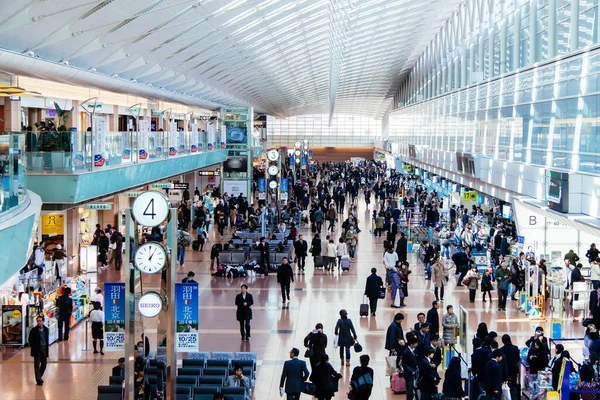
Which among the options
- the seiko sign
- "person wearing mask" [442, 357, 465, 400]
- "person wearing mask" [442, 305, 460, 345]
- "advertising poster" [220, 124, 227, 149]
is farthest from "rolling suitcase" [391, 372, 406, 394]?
"advertising poster" [220, 124, 227, 149]

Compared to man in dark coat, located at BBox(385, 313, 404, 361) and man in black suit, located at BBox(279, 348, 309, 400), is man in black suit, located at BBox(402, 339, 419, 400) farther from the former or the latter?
man in black suit, located at BBox(279, 348, 309, 400)

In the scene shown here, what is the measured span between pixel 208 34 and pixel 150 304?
15850 millimetres

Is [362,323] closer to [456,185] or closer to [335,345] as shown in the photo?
[335,345]

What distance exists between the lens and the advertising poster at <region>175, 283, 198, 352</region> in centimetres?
1277

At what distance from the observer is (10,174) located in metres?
10.8

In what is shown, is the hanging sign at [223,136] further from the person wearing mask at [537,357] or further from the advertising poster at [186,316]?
the person wearing mask at [537,357]

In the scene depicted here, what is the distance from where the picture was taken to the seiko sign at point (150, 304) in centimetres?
1160

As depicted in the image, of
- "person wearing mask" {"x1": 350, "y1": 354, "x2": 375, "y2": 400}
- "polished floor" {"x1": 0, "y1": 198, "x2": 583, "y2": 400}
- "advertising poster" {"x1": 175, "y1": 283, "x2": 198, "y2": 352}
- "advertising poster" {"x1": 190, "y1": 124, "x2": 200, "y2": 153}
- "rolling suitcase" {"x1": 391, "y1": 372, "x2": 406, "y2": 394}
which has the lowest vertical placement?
"polished floor" {"x1": 0, "y1": 198, "x2": 583, "y2": 400}

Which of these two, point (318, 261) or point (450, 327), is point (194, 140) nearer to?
point (318, 261)

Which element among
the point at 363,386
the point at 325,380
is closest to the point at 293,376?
the point at 325,380

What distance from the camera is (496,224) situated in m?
30.0

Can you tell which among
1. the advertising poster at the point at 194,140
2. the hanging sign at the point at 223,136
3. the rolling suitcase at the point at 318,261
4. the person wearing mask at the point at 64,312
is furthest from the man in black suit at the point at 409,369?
the hanging sign at the point at 223,136

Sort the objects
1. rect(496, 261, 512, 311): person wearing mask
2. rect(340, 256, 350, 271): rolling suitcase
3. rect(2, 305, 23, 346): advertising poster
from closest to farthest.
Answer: rect(2, 305, 23, 346): advertising poster → rect(496, 261, 512, 311): person wearing mask → rect(340, 256, 350, 271): rolling suitcase

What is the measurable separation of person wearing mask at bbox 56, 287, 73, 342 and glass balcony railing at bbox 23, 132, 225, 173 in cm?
227
